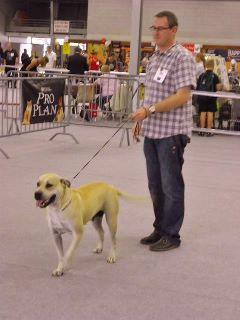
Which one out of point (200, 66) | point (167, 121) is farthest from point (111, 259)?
point (200, 66)

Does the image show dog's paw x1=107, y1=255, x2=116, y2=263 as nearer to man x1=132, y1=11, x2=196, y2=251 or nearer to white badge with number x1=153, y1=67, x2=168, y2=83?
man x1=132, y1=11, x2=196, y2=251

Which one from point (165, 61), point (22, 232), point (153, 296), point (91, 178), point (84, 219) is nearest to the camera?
point (153, 296)

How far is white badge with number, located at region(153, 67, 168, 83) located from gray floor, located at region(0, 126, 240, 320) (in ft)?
4.42

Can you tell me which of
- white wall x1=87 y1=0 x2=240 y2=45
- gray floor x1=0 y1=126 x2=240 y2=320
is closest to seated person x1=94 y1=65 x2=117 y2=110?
gray floor x1=0 y1=126 x2=240 y2=320

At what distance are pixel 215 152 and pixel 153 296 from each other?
600 cm

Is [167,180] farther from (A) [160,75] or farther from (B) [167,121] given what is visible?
(A) [160,75]

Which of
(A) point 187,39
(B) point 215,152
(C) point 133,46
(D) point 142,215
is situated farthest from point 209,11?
(D) point 142,215

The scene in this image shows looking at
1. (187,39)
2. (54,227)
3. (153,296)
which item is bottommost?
(153,296)

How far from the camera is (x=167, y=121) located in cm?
381

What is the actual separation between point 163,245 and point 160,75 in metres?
1.34

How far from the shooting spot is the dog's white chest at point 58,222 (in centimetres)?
334

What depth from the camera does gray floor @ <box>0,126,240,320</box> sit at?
9.96 feet

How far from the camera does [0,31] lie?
3584 cm

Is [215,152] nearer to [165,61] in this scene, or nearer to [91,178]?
[91,178]
